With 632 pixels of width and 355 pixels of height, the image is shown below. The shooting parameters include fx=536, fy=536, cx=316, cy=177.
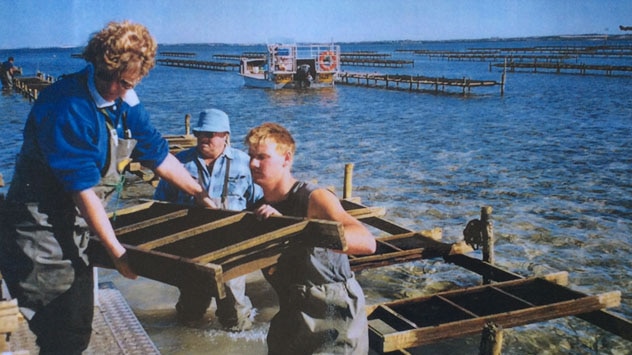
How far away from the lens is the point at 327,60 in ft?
170

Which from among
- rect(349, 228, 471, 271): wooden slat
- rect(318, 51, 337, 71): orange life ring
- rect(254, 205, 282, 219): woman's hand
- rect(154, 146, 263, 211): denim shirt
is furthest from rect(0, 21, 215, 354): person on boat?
rect(318, 51, 337, 71): orange life ring

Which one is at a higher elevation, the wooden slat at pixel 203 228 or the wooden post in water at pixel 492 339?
the wooden slat at pixel 203 228

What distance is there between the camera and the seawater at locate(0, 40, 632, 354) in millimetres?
10062

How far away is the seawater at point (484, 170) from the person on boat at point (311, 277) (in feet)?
11.2

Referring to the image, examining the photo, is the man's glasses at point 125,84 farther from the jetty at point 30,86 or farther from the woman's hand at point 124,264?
the jetty at point 30,86

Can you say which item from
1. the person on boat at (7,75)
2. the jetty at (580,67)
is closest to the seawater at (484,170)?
the person on boat at (7,75)

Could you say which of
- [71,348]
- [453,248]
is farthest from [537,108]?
[71,348]

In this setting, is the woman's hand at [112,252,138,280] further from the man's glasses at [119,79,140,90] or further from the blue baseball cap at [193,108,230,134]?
the blue baseball cap at [193,108,230,134]

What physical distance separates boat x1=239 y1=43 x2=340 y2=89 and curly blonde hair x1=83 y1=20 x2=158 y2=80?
46697 millimetres

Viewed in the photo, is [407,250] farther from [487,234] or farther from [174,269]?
[174,269]

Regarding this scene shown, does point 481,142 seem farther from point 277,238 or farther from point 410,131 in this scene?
point 277,238

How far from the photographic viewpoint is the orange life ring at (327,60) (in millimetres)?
51125

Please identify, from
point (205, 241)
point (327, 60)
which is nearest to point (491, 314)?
point (205, 241)

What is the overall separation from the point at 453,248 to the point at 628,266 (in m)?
5.21
